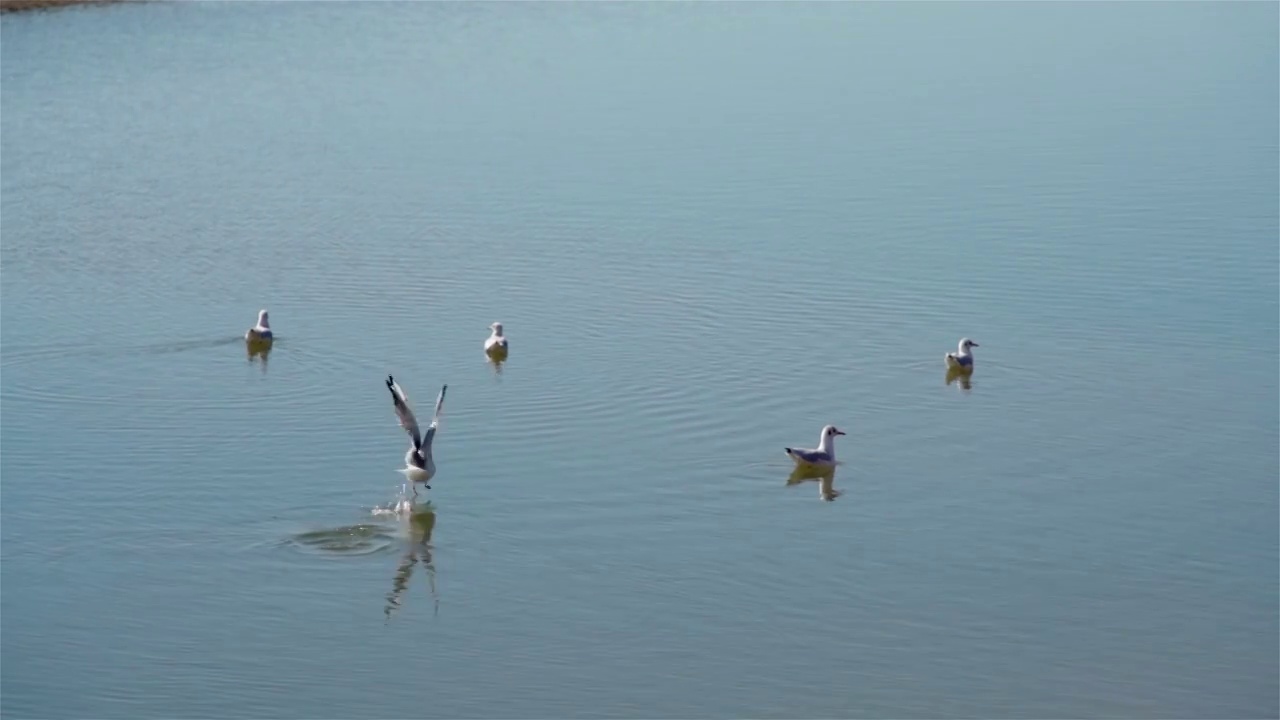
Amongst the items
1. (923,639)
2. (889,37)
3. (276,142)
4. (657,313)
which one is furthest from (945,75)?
(923,639)

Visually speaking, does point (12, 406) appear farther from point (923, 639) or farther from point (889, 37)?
point (889, 37)

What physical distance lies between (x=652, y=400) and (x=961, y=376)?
259 centimetres

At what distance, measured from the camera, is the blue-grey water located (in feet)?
37.8

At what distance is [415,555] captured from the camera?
1306 centimetres

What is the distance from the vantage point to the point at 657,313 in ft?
59.6

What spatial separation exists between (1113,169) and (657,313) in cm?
796

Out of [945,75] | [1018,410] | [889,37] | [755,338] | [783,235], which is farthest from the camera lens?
[889,37]

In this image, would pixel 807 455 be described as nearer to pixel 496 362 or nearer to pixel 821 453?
pixel 821 453

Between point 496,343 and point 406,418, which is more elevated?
point 496,343

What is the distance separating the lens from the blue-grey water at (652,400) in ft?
37.8

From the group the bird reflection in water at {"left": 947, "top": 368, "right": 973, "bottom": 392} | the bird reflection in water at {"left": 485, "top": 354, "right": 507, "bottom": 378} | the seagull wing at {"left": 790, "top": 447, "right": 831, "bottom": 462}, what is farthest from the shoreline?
the seagull wing at {"left": 790, "top": 447, "right": 831, "bottom": 462}

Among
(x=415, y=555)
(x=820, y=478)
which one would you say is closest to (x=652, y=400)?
(x=820, y=478)

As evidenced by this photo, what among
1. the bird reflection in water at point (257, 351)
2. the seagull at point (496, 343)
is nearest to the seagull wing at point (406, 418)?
the seagull at point (496, 343)

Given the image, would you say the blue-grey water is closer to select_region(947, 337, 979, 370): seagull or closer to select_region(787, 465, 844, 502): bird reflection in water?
select_region(787, 465, 844, 502): bird reflection in water
